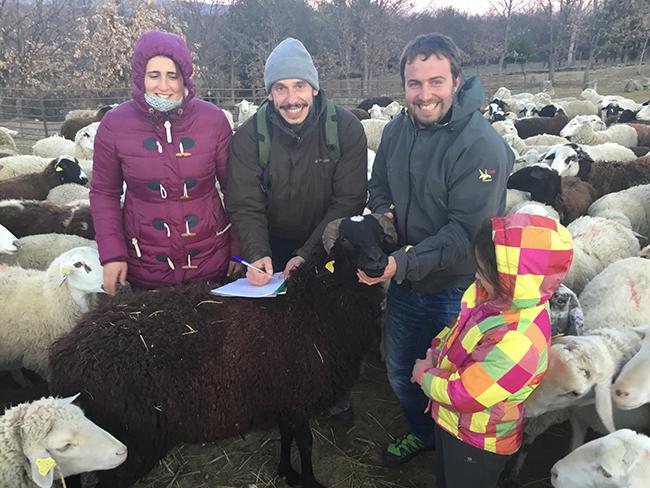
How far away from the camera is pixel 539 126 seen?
1240 centimetres

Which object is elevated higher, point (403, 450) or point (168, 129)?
point (168, 129)

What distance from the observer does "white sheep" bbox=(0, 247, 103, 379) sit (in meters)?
3.81

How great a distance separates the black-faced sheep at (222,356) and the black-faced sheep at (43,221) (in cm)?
303

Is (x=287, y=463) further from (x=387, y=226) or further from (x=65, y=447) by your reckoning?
(x=387, y=226)

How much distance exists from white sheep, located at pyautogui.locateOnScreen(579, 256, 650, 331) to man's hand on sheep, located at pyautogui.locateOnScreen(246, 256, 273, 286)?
2.38 metres

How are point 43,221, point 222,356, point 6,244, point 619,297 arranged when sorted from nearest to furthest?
point 222,356, point 619,297, point 6,244, point 43,221

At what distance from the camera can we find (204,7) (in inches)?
1614

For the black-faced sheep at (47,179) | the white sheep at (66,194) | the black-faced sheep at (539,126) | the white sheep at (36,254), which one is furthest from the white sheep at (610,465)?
the black-faced sheep at (539,126)

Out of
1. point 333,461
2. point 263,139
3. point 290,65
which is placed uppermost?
point 290,65

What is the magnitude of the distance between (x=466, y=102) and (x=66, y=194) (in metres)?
6.26

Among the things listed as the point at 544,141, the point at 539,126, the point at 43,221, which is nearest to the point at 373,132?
the point at 544,141

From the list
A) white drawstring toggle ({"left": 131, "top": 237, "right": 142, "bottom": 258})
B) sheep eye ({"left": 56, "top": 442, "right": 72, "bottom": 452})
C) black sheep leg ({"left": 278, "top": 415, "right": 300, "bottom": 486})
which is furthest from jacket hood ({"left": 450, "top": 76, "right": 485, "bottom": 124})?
sheep eye ({"left": 56, "top": 442, "right": 72, "bottom": 452})

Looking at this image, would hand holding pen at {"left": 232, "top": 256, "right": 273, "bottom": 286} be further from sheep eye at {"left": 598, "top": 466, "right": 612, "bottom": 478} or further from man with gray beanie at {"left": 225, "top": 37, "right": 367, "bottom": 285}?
sheep eye at {"left": 598, "top": 466, "right": 612, "bottom": 478}

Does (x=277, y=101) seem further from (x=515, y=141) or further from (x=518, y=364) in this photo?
(x=515, y=141)
